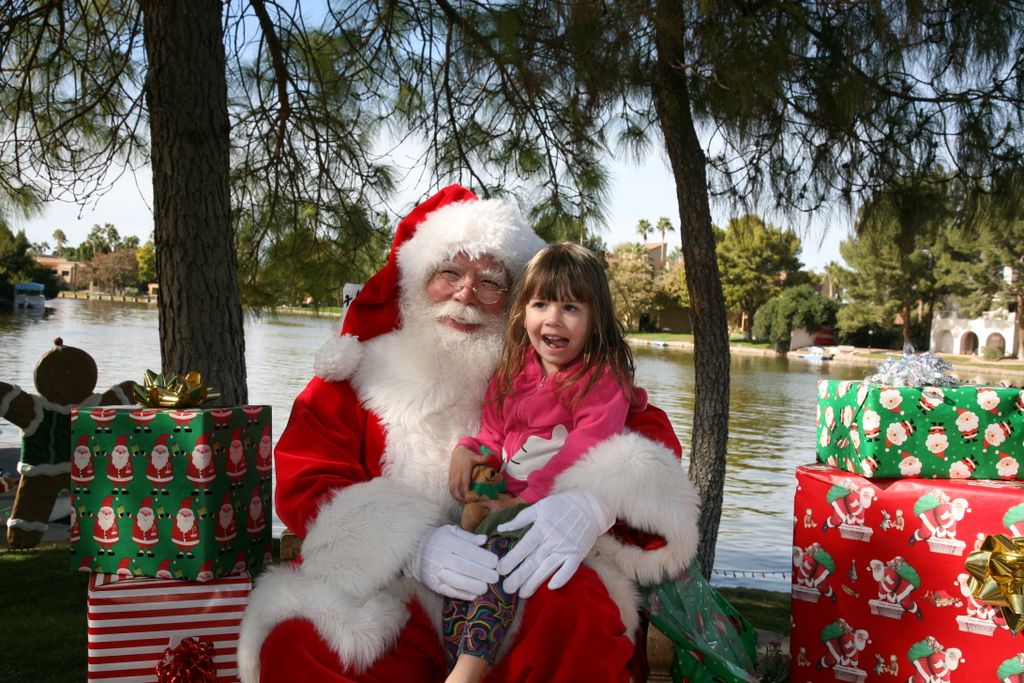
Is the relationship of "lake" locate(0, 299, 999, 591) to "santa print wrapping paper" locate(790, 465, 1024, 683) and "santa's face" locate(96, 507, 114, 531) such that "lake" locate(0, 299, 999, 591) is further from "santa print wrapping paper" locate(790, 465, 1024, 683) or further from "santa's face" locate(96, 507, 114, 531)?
"santa's face" locate(96, 507, 114, 531)

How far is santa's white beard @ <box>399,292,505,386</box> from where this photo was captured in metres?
2.33

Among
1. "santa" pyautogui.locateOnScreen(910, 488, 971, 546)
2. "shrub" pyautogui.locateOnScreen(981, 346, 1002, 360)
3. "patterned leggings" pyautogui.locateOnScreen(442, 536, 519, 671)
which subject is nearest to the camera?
"patterned leggings" pyautogui.locateOnScreen(442, 536, 519, 671)

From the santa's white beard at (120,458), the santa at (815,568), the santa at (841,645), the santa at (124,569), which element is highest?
the santa's white beard at (120,458)

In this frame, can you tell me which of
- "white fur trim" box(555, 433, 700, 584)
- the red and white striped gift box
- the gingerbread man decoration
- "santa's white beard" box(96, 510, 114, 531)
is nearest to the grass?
the gingerbread man decoration

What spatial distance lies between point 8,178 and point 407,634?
128 inches

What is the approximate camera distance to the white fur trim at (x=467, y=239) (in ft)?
7.68

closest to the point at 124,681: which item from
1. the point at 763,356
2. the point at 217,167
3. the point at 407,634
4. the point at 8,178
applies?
the point at 407,634

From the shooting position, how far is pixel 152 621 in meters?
2.13

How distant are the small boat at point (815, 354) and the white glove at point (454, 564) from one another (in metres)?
32.2

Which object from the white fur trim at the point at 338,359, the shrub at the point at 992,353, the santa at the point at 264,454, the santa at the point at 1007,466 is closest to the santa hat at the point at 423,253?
the white fur trim at the point at 338,359

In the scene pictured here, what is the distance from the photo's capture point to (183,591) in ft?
7.06

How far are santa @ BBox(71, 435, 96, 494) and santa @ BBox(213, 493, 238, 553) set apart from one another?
32 cm

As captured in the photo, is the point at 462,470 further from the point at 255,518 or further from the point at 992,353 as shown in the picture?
the point at 992,353

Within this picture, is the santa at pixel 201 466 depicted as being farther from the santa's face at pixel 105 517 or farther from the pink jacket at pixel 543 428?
the pink jacket at pixel 543 428
